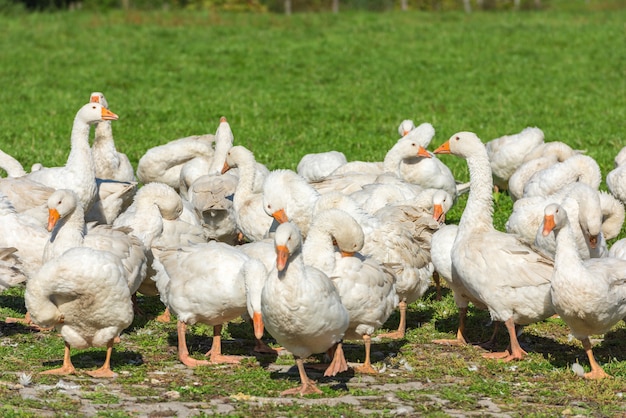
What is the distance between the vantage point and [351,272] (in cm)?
853

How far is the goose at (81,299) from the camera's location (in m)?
7.99

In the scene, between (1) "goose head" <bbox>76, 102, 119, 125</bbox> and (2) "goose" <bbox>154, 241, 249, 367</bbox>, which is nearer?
(2) "goose" <bbox>154, 241, 249, 367</bbox>

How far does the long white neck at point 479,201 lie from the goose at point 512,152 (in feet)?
20.1

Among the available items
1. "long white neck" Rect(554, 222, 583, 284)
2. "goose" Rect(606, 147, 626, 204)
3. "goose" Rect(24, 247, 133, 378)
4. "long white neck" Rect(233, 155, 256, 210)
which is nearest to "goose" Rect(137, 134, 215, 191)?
"long white neck" Rect(233, 155, 256, 210)

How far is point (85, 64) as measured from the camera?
28.6 meters

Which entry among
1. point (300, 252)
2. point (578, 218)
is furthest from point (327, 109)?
point (300, 252)

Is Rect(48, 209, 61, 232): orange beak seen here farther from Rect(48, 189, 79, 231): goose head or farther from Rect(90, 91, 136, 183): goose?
Rect(90, 91, 136, 183): goose

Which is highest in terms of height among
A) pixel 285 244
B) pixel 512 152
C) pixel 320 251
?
pixel 285 244

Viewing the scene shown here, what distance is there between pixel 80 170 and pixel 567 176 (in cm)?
603

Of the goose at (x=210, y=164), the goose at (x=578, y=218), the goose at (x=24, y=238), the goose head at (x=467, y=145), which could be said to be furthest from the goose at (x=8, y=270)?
the goose at (x=210, y=164)

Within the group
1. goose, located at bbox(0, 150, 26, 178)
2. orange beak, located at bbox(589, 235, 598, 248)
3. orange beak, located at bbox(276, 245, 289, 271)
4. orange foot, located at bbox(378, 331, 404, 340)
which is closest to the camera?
orange beak, located at bbox(276, 245, 289, 271)

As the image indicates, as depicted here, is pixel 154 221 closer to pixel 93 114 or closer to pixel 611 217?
pixel 93 114

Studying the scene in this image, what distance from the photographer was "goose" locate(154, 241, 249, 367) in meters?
8.62

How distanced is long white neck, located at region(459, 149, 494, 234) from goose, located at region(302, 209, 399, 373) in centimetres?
125
